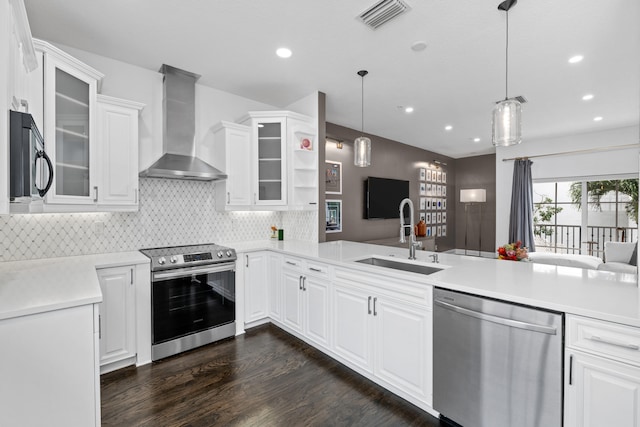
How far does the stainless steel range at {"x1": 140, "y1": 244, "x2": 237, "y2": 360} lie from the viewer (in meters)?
2.65

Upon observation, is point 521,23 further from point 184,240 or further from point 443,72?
point 184,240

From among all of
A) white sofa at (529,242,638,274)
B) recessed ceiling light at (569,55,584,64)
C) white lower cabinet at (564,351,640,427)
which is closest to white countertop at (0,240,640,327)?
white lower cabinet at (564,351,640,427)

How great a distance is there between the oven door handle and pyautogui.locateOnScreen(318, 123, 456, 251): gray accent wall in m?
1.26

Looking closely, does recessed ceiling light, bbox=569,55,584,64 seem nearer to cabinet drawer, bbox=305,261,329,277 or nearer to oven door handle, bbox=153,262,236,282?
cabinet drawer, bbox=305,261,329,277

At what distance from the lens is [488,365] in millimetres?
1649

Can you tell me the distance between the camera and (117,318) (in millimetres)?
2471

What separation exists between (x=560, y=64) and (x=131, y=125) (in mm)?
4250

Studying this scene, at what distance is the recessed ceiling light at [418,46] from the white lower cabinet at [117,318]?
124 inches

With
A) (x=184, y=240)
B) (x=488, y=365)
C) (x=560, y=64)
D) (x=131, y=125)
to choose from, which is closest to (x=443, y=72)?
(x=560, y=64)

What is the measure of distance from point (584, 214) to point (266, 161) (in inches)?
257

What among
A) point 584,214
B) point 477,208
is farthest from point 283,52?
point 477,208

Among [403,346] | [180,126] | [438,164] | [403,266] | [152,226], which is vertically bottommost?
[403,346]

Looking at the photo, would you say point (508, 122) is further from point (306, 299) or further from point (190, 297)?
point (190, 297)

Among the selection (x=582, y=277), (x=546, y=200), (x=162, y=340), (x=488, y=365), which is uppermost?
(x=546, y=200)
